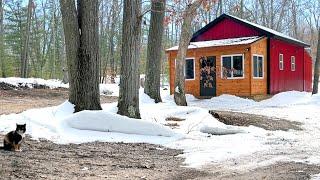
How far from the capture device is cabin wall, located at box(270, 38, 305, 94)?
2419 centimetres

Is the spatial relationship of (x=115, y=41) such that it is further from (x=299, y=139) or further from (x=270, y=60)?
(x=299, y=139)

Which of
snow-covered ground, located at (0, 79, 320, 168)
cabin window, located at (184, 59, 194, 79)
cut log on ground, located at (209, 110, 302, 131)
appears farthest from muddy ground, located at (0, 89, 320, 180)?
cabin window, located at (184, 59, 194, 79)

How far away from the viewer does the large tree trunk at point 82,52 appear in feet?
33.8

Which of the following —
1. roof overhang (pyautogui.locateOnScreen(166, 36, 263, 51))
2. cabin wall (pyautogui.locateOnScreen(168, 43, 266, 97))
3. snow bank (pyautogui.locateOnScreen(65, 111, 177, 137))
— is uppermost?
roof overhang (pyautogui.locateOnScreen(166, 36, 263, 51))

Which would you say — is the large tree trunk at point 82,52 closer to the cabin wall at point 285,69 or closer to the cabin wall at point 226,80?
the cabin wall at point 226,80

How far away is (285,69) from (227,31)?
4.27m

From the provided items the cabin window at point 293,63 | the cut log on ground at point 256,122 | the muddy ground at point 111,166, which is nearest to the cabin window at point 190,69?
the cabin window at point 293,63

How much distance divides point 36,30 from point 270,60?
83.6ft

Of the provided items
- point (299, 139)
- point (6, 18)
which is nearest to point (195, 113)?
point (299, 139)

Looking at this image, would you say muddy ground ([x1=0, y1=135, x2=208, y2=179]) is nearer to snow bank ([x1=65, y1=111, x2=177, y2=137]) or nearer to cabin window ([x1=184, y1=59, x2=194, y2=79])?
snow bank ([x1=65, y1=111, x2=177, y2=137])

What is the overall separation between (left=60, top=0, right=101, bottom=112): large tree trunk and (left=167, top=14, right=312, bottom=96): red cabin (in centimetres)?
1294

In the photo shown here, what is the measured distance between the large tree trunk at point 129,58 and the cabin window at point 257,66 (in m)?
13.1

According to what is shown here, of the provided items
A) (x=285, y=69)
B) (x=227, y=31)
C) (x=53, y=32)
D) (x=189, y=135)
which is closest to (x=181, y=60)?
(x=189, y=135)

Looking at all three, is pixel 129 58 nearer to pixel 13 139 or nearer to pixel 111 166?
pixel 13 139
